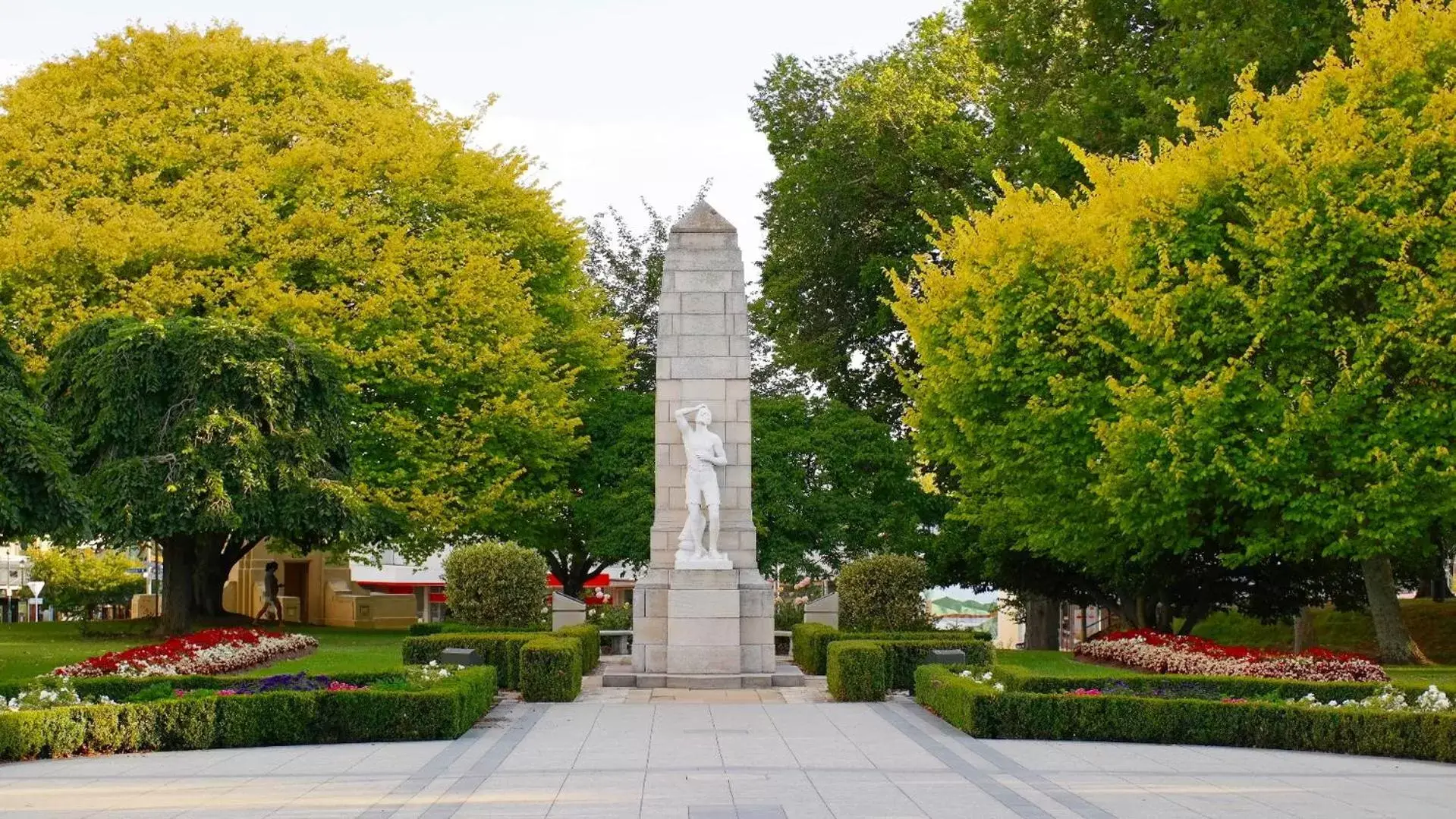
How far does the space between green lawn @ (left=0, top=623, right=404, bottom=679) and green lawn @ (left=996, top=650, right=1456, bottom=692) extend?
10335 mm

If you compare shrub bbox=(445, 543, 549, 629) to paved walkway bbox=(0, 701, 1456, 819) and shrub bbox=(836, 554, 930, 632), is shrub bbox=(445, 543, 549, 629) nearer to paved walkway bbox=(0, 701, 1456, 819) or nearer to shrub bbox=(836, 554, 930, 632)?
shrub bbox=(836, 554, 930, 632)

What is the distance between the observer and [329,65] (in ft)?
129

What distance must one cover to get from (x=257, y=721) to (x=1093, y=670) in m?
14.0

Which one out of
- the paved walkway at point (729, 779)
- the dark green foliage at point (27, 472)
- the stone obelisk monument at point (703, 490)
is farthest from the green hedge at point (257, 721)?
the stone obelisk monument at point (703, 490)

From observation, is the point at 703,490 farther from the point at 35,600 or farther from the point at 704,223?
the point at 35,600

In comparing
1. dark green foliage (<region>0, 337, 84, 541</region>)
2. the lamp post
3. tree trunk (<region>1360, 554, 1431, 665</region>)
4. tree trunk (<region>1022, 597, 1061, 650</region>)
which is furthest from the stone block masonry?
the lamp post

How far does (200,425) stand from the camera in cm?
3173

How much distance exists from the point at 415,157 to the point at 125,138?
21.0 feet

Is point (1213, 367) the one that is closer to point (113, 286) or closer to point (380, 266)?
point (380, 266)

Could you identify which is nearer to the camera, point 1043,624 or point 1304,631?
point 1304,631

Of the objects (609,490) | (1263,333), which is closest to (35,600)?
(609,490)

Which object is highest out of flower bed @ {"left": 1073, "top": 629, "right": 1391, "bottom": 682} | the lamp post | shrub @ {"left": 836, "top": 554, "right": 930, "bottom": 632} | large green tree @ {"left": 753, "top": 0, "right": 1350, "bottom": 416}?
large green tree @ {"left": 753, "top": 0, "right": 1350, "bottom": 416}

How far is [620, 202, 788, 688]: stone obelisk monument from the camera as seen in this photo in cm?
2502

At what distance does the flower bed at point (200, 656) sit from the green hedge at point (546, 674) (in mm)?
4653
